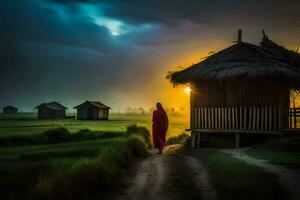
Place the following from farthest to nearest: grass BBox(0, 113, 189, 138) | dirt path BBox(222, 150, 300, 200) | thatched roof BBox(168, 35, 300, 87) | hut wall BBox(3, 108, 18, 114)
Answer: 1. hut wall BBox(3, 108, 18, 114)
2. grass BBox(0, 113, 189, 138)
3. thatched roof BBox(168, 35, 300, 87)
4. dirt path BBox(222, 150, 300, 200)

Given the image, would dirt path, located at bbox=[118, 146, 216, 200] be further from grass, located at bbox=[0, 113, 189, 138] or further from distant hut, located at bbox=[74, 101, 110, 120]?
distant hut, located at bbox=[74, 101, 110, 120]

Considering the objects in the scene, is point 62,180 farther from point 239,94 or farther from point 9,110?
point 9,110

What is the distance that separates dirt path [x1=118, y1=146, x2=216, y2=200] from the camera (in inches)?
381

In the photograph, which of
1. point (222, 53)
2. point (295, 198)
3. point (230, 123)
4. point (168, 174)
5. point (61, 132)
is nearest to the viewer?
point (295, 198)

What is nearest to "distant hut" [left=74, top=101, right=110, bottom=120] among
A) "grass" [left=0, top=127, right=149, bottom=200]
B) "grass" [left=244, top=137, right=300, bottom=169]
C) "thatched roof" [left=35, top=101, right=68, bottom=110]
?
"thatched roof" [left=35, top=101, right=68, bottom=110]

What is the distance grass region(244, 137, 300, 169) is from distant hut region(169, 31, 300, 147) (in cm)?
155

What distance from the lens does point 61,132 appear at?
3064 centimetres

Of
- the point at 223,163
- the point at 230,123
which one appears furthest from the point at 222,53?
the point at 223,163

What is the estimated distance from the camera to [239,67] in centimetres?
1994

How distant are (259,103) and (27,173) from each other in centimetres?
1368

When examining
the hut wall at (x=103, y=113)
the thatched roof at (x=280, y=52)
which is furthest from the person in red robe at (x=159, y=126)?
the hut wall at (x=103, y=113)

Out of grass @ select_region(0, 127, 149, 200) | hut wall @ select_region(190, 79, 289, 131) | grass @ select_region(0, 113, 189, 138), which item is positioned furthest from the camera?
grass @ select_region(0, 113, 189, 138)

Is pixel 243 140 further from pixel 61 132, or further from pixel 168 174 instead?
pixel 61 132

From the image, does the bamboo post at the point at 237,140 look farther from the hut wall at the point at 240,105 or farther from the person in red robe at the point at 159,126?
the person in red robe at the point at 159,126
